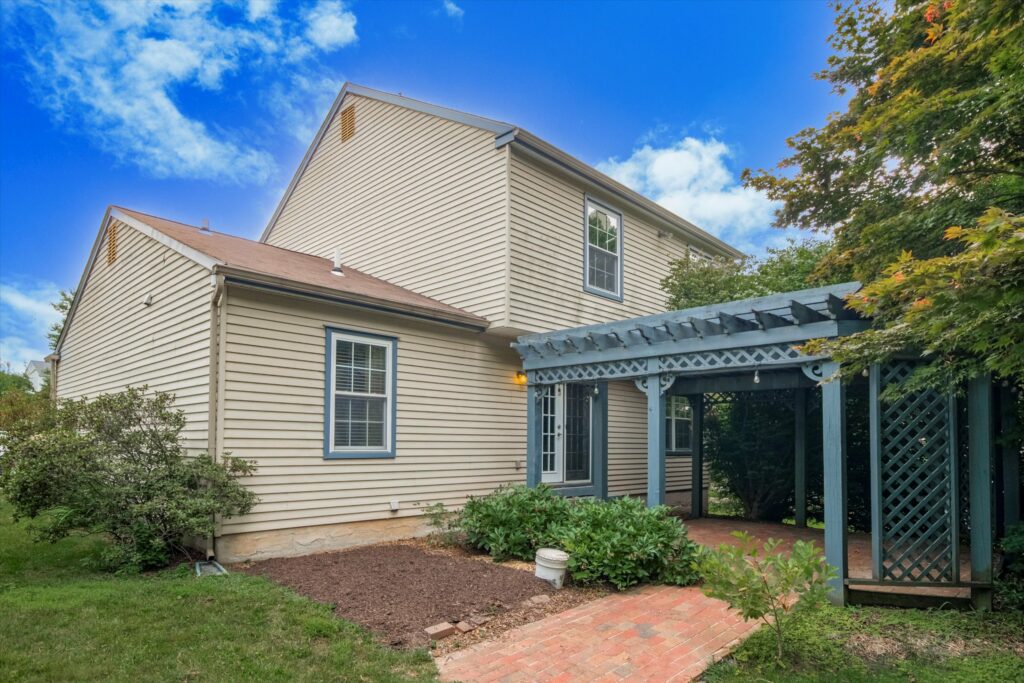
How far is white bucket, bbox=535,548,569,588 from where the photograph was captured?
6.14 m

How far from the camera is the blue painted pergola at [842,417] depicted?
5.61 m

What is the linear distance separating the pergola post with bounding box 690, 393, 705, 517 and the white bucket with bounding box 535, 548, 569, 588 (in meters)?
5.79

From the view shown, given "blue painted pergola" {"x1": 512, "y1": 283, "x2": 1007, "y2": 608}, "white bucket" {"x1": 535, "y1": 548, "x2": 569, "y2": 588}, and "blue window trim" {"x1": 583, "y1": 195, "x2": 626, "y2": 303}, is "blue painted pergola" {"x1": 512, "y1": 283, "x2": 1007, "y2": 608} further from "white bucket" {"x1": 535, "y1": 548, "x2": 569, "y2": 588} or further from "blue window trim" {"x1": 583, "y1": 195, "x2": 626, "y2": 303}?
"blue window trim" {"x1": 583, "y1": 195, "x2": 626, "y2": 303}

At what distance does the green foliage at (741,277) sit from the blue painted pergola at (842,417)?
4.15 m

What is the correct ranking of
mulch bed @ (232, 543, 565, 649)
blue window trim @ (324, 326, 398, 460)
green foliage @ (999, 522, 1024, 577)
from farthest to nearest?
blue window trim @ (324, 326, 398, 460) → green foliage @ (999, 522, 1024, 577) → mulch bed @ (232, 543, 565, 649)

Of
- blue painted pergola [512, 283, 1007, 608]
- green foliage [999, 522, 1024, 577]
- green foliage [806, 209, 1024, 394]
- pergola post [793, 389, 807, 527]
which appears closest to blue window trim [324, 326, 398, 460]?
blue painted pergola [512, 283, 1007, 608]

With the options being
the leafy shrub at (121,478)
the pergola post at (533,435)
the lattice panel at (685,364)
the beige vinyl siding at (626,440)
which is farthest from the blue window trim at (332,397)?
the beige vinyl siding at (626,440)

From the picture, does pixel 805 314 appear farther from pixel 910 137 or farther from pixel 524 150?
pixel 524 150

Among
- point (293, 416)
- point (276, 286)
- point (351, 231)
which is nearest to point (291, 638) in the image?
point (293, 416)

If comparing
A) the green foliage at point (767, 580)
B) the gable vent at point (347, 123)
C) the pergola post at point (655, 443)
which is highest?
the gable vent at point (347, 123)

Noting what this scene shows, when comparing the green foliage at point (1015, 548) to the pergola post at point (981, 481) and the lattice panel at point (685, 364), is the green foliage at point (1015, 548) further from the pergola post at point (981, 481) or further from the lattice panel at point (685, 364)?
the lattice panel at point (685, 364)

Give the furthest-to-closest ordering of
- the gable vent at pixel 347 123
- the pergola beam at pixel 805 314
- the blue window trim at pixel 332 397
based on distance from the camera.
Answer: the gable vent at pixel 347 123, the blue window trim at pixel 332 397, the pergola beam at pixel 805 314

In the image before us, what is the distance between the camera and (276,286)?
7309 millimetres

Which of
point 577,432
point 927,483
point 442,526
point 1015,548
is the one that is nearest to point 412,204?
point 577,432
